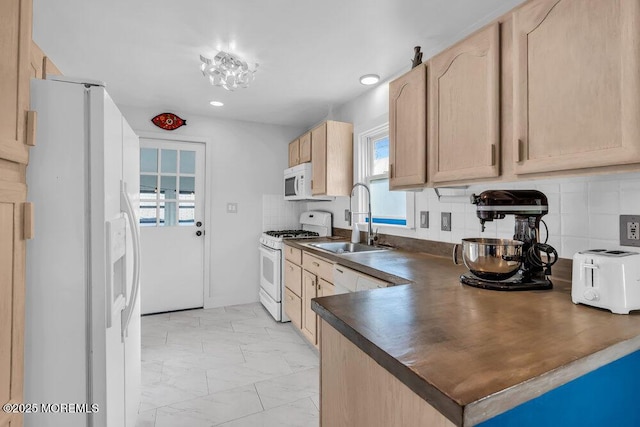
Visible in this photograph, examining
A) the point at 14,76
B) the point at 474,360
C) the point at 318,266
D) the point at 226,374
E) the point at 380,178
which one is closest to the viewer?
the point at 474,360

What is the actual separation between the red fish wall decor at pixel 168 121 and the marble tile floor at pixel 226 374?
217 cm

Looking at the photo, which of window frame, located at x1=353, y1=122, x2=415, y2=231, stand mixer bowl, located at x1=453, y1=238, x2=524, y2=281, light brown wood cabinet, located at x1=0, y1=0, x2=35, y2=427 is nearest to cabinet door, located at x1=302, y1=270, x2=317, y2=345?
window frame, located at x1=353, y1=122, x2=415, y2=231

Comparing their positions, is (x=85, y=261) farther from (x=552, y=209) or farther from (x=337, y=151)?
(x=337, y=151)

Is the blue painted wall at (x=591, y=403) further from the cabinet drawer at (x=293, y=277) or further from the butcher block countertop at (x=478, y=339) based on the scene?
the cabinet drawer at (x=293, y=277)

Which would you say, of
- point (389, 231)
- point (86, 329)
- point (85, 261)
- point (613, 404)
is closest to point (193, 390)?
point (86, 329)

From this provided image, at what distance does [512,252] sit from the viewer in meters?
1.21

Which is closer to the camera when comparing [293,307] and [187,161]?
[293,307]

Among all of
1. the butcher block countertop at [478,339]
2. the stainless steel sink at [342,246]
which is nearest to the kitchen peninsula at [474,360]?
the butcher block countertop at [478,339]

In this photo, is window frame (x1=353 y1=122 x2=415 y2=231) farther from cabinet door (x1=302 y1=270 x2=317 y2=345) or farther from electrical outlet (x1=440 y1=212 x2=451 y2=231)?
cabinet door (x1=302 y1=270 x2=317 y2=345)

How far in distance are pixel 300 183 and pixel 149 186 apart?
175cm

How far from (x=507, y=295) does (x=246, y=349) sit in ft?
7.13

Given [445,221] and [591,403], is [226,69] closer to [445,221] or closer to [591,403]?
[445,221]

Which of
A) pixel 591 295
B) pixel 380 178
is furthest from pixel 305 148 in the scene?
pixel 591 295

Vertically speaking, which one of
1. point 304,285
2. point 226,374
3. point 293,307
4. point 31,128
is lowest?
point 226,374
